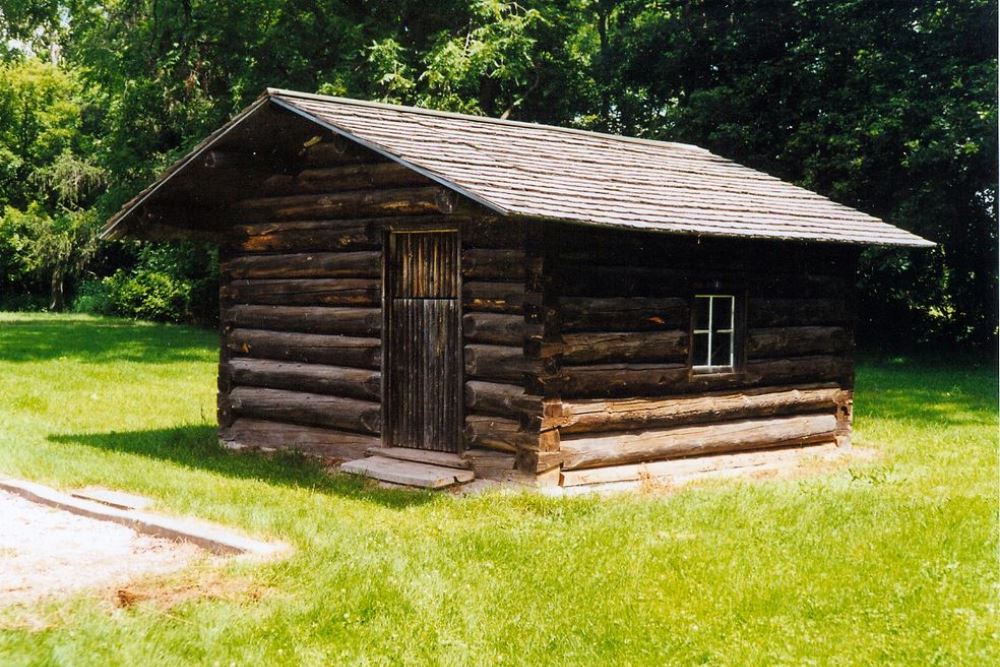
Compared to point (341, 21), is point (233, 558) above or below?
below

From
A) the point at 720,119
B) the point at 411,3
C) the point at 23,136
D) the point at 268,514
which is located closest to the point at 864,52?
the point at 720,119

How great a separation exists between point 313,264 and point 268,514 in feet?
13.8

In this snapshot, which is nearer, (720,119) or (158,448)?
(158,448)

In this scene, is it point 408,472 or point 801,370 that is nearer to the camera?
point 408,472

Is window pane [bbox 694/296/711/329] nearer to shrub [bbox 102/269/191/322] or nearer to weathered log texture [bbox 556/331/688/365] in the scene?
weathered log texture [bbox 556/331/688/365]

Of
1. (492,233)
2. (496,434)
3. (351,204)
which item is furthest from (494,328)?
(351,204)

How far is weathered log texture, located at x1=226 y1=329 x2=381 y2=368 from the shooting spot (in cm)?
1198

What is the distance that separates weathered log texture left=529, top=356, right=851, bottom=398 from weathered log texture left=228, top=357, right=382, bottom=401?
2287 mm

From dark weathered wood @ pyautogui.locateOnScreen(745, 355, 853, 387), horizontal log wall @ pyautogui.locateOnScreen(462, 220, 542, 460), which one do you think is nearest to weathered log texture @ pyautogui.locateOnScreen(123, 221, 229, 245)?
horizontal log wall @ pyautogui.locateOnScreen(462, 220, 542, 460)

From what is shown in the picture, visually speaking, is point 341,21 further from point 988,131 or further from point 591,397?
point 591,397

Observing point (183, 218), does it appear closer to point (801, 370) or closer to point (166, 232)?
point (166, 232)

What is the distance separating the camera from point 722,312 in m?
12.6

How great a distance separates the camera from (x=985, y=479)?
11.4 meters

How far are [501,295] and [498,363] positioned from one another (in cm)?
68
